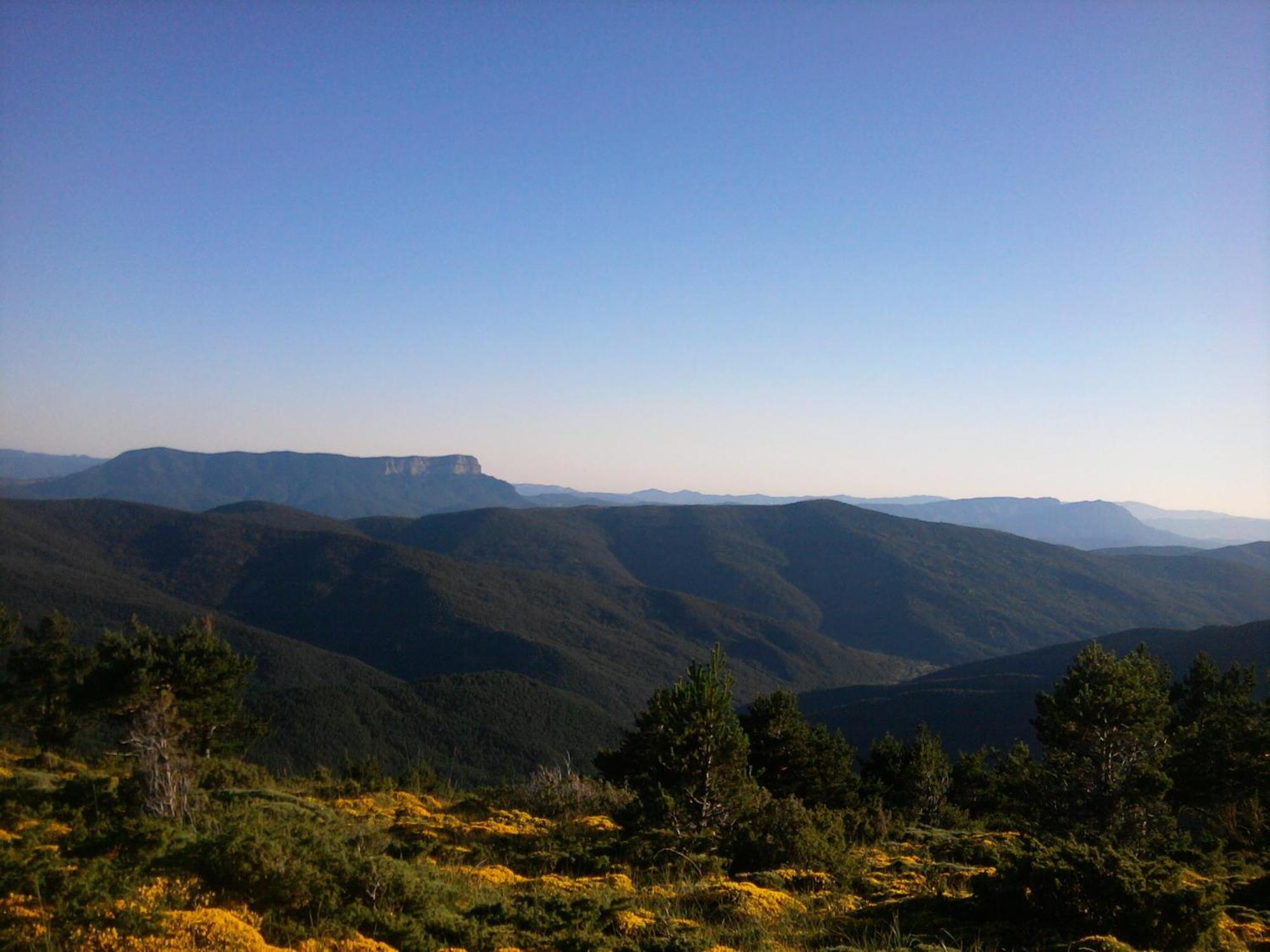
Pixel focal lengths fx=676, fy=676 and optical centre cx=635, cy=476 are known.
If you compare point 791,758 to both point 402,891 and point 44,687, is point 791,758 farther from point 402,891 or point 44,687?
point 44,687

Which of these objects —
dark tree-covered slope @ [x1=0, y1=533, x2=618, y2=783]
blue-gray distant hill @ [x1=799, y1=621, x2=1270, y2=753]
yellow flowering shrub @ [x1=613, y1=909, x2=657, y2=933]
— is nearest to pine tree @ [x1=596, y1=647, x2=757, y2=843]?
yellow flowering shrub @ [x1=613, y1=909, x2=657, y2=933]

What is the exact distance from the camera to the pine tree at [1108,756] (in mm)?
16125

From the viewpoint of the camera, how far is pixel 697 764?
12.6m

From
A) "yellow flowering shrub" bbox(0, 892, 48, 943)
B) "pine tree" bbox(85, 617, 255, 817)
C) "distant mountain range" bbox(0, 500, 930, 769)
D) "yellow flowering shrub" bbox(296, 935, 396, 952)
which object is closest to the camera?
"yellow flowering shrub" bbox(0, 892, 48, 943)

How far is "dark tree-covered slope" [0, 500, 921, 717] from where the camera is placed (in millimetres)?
125938

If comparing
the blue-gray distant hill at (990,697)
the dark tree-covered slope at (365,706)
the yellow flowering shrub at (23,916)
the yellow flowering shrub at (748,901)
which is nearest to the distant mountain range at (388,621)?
the dark tree-covered slope at (365,706)

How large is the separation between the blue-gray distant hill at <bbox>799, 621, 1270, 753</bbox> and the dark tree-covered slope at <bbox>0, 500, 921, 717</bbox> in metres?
30.4

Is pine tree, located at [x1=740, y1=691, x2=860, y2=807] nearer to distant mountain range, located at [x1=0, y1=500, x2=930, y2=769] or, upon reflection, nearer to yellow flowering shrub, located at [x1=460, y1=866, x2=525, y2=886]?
yellow flowering shrub, located at [x1=460, y1=866, x2=525, y2=886]

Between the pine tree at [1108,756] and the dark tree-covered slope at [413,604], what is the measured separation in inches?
3877

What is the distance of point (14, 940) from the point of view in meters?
4.22

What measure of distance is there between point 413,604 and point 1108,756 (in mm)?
138778

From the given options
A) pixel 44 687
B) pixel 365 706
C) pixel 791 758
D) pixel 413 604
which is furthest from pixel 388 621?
pixel 791 758

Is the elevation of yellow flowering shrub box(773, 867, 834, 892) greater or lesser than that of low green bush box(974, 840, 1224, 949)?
lesser

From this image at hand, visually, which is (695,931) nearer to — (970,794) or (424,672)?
(970,794)
